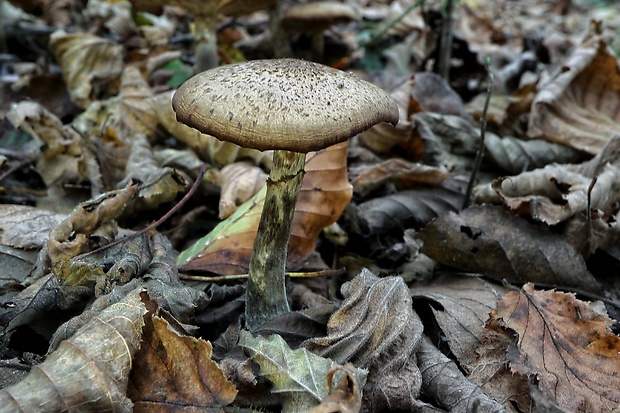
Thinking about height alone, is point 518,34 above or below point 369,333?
below

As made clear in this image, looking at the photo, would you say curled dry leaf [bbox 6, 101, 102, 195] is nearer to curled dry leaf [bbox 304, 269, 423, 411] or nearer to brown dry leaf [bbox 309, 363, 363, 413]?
curled dry leaf [bbox 304, 269, 423, 411]

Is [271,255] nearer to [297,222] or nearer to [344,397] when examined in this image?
[297,222]

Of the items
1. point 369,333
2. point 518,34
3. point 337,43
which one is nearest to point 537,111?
point 369,333

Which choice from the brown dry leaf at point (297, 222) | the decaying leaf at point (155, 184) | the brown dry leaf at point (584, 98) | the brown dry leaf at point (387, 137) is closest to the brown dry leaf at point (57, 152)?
the decaying leaf at point (155, 184)

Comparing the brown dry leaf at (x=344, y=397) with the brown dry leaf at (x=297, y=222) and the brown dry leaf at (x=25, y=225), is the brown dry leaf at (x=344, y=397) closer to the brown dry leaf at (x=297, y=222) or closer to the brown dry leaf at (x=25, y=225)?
the brown dry leaf at (x=297, y=222)

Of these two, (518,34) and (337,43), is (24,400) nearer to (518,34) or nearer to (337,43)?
(337,43)

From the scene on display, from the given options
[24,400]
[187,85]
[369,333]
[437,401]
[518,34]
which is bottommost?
[518,34]

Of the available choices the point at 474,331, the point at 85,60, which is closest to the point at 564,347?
the point at 474,331
